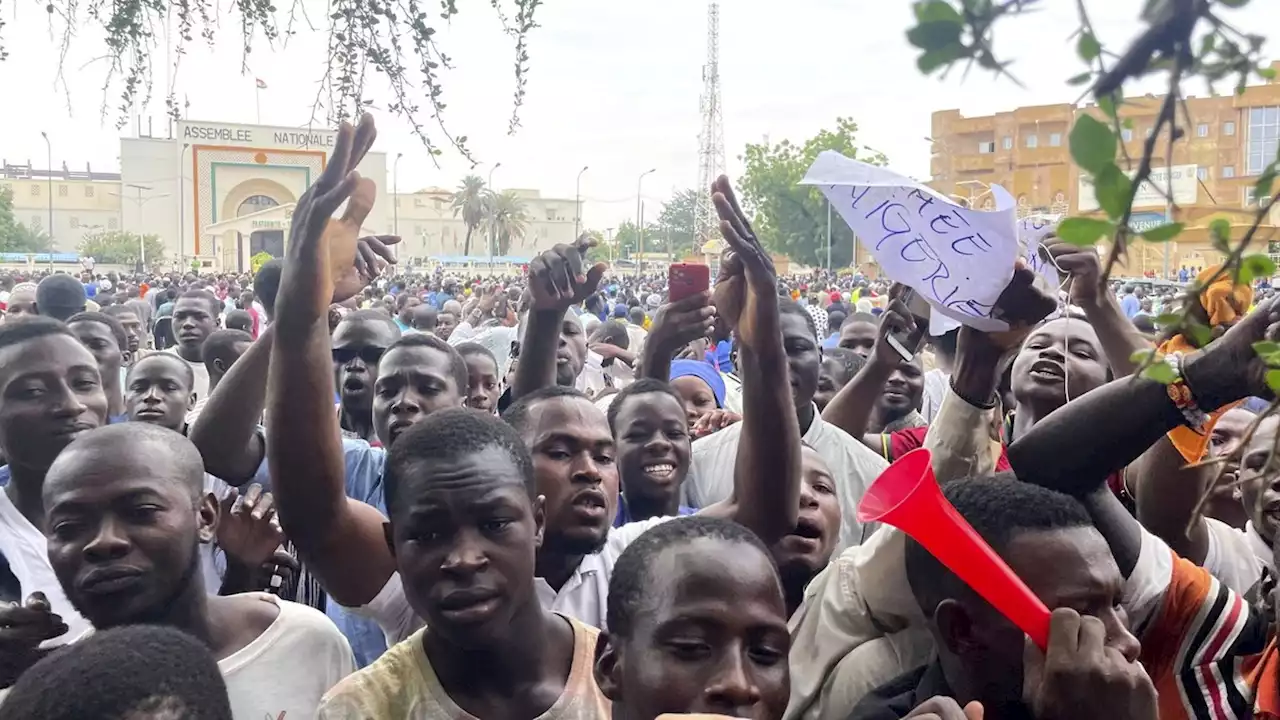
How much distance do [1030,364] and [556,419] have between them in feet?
4.80

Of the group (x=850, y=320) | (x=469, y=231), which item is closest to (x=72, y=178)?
(x=469, y=231)

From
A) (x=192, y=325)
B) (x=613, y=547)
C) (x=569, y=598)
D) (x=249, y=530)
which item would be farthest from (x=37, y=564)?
(x=192, y=325)

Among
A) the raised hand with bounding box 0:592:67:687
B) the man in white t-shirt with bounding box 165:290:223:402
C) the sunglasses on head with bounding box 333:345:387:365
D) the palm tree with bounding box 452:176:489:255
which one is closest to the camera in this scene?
the raised hand with bounding box 0:592:67:687

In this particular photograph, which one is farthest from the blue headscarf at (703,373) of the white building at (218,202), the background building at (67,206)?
the background building at (67,206)

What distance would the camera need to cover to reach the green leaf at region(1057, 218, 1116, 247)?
96 cm

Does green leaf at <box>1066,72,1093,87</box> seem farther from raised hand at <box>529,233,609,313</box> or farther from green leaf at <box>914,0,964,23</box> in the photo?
raised hand at <box>529,233,609,313</box>

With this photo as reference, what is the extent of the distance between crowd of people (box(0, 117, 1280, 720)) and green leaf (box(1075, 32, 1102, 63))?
0.73m

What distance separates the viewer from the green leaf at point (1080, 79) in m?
1.05

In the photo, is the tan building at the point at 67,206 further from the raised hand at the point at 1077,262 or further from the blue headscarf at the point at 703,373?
the raised hand at the point at 1077,262

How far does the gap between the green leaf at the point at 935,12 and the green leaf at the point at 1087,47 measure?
0.35 feet

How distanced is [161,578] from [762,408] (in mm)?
1427

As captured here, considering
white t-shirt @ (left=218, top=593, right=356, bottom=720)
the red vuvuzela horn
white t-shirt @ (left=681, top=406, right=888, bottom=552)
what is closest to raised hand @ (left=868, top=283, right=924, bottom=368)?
white t-shirt @ (left=681, top=406, right=888, bottom=552)

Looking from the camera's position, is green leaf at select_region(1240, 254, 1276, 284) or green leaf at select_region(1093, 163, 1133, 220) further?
green leaf at select_region(1240, 254, 1276, 284)

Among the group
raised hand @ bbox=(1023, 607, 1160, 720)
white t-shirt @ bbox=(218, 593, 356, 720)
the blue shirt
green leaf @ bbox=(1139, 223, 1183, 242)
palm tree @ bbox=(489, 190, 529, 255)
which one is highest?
palm tree @ bbox=(489, 190, 529, 255)
